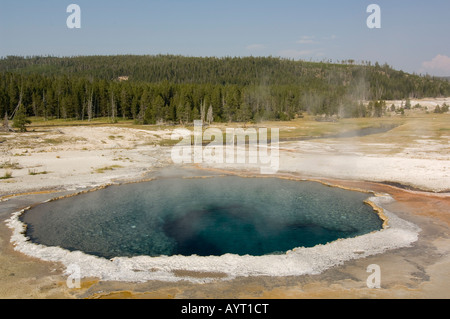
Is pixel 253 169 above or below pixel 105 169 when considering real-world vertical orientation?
below

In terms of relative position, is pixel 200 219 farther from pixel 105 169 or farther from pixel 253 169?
pixel 105 169

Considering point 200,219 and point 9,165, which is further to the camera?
point 9,165

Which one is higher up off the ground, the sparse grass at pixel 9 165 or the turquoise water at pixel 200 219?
the sparse grass at pixel 9 165

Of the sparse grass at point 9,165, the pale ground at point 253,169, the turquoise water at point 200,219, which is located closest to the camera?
the pale ground at point 253,169

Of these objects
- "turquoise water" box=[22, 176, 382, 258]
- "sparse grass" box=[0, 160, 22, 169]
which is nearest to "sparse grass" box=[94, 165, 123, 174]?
"turquoise water" box=[22, 176, 382, 258]

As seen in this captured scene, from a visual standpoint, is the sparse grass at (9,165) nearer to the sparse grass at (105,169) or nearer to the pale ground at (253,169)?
the pale ground at (253,169)

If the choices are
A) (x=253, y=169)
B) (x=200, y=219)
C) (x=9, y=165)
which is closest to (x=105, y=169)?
(x=9, y=165)

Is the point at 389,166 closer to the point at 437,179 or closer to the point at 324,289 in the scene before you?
the point at 437,179

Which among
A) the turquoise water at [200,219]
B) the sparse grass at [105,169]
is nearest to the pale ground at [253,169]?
the sparse grass at [105,169]
